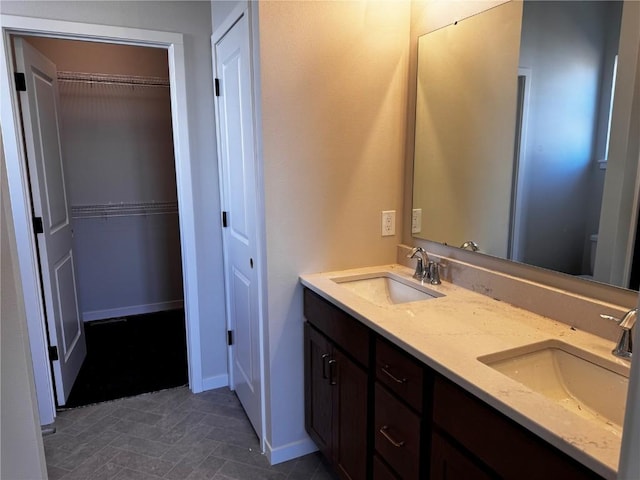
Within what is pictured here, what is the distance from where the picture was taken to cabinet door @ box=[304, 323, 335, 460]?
1818mm

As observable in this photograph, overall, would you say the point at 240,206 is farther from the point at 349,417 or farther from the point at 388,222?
the point at 349,417

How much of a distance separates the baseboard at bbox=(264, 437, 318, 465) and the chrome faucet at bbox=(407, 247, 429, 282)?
38.4 inches

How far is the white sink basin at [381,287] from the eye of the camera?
1.91 meters

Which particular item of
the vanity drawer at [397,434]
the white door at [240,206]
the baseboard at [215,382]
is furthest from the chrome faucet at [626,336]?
the baseboard at [215,382]

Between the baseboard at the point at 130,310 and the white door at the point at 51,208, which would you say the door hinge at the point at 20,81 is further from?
the baseboard at the point at 130,310

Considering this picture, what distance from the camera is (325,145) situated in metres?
1.91

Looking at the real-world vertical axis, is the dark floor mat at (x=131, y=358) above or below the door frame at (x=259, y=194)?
below

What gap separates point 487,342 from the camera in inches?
48.4

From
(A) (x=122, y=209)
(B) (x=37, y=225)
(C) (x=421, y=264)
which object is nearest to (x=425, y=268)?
(C) (x=421, y=264)

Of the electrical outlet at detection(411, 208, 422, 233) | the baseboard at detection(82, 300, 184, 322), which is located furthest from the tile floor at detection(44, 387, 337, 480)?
the baseboard at detection(82, 300, 184, 322)

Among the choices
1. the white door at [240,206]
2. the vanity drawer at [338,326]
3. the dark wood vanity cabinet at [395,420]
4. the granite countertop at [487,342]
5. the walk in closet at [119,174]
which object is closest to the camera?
the granite countertop at [487,342]

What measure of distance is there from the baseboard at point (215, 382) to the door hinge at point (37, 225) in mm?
1267

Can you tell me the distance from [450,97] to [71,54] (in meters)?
3.18

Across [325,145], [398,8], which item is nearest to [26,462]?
[325,145]
